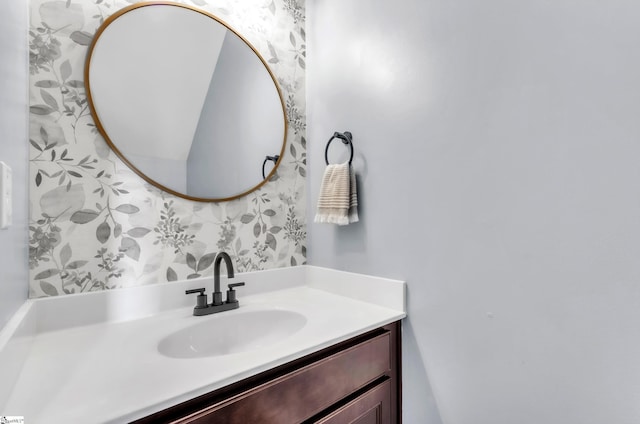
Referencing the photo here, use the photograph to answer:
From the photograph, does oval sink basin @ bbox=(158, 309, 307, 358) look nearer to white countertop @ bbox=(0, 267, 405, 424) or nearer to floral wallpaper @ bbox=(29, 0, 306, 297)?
white countertop @ bbox=(0, 267, 405, 424)

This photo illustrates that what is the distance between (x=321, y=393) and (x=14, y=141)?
0.99m

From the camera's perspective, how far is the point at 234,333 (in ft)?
3.60

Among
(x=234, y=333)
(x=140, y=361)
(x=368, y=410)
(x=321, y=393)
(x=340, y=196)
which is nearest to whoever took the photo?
(x=140, y=361)

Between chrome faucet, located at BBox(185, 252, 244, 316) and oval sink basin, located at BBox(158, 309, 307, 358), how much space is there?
32 mm

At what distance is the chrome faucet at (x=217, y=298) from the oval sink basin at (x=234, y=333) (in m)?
0.03

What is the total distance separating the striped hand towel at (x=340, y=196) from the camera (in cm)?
122

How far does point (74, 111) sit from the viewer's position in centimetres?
97

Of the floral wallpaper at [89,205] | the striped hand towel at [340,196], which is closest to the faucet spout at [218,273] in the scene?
the floral wallpaper at [89,205]

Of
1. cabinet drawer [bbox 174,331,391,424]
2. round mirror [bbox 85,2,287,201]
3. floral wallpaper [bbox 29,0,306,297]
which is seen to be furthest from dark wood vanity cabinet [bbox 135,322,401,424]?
round mirror [bbox 85,2,287,201]

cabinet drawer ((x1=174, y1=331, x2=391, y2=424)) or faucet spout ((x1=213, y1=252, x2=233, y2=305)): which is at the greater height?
faucet spout ((x1=213, y1=252, x2=233, y2=305))

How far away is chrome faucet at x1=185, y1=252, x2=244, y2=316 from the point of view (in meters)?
1.07

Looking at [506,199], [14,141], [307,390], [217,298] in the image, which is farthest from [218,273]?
[506,199]

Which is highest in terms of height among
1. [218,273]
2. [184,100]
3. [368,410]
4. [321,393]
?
[184,100]

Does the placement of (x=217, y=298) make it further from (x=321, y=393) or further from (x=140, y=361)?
(x=321, y=393)
